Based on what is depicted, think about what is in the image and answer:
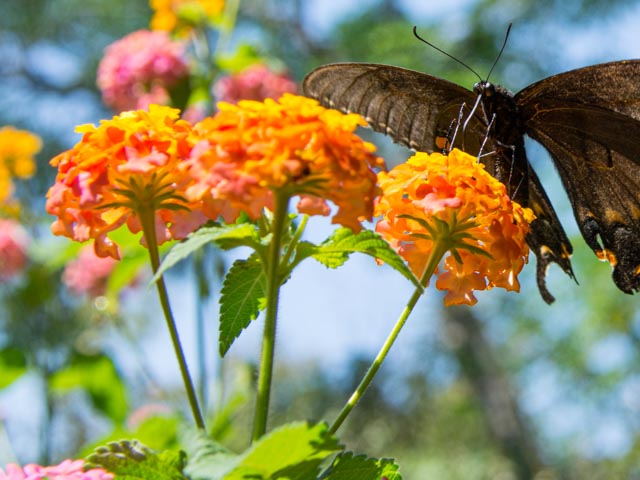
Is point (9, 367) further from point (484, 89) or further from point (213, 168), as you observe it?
point (213, 168)

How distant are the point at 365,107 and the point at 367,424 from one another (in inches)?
197

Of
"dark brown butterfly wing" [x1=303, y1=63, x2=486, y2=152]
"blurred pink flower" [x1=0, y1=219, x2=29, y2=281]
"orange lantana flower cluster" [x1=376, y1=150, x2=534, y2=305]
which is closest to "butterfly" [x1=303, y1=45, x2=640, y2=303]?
"dark brown butterfly wing" [x1=303, y1=63, x2=486, y2=152]

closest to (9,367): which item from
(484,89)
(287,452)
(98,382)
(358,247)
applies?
(98,382)

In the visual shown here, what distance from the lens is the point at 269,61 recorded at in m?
3.64

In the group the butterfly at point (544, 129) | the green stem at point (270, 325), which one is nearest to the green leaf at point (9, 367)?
the butterfly at point (544, 129)

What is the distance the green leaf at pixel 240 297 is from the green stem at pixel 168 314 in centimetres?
7

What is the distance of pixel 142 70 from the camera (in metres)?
3.37

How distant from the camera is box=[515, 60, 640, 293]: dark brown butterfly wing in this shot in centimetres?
190

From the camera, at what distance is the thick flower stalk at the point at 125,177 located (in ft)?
3.59

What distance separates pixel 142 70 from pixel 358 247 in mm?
2482

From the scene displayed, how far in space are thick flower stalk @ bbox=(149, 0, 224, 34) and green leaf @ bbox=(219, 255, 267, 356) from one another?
2.34 meters

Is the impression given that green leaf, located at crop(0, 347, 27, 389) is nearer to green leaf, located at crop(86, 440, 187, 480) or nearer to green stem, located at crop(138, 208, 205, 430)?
green stem, located at crop(138, 208, 205, 430)

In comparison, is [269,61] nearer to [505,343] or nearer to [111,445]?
[111,445]

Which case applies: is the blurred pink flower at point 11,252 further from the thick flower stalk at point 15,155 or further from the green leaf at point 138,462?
the green leaf at point 138,462
